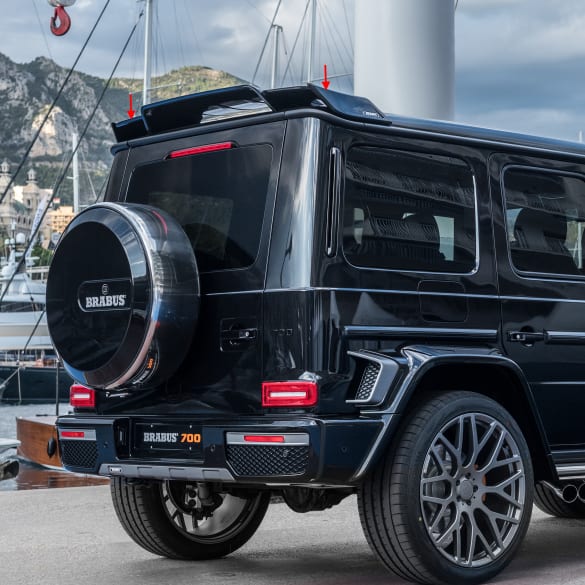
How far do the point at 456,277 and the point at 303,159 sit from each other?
3.18 ft

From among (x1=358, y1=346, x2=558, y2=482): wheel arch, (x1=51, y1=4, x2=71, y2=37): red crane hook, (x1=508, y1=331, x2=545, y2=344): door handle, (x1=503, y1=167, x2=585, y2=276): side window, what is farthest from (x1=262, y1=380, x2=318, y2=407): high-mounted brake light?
(x1=51, y1=4, x2=71, y2=37): red crane hook

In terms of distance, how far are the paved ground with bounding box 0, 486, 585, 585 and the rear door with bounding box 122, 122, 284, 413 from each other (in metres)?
1.03

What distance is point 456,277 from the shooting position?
19.0ft

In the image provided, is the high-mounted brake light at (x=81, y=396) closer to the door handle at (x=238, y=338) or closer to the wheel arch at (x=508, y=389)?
the door handle at (x=238, y=338)

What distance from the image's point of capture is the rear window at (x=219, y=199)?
5.60m

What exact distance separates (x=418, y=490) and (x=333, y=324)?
81 cm

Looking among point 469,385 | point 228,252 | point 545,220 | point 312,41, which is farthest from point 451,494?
point 312,41

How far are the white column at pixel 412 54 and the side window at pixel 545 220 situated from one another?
3228 millimetres

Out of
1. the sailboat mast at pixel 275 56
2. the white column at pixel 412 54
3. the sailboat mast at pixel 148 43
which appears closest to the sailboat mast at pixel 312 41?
the sailboat mast at pixel 275 56

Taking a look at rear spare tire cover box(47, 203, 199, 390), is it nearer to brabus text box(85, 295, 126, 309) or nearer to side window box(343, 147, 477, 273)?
brabus text box(85, 295, 126, 309)

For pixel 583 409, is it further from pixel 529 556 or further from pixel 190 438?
pixel 190 438

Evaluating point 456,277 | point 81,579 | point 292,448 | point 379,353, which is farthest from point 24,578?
point 456,277

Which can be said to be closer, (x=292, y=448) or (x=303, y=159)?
(x=292, y=448)

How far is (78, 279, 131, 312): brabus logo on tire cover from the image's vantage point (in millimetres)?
5449
